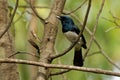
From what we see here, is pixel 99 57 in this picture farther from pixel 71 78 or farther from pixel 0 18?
pixel 0 18

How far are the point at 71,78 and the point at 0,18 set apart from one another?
155 centimetres

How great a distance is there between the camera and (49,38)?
1986 mm

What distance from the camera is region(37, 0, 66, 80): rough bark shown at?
1.88 metres

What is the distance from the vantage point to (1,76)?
2160 mm

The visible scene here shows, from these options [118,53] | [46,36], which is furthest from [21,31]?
[46,36]

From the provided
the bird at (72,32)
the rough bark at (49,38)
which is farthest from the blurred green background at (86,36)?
the rough bark at (49,38)

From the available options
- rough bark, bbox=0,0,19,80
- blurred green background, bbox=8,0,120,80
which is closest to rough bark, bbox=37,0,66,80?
rough bark, bbox=0,0,19,80

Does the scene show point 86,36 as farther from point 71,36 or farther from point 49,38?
point 49,38

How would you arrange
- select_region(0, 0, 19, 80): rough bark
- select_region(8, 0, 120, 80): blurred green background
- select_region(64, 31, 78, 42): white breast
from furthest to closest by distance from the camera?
1. select_region(8, 0, 120, 80): blurred green background
2. select_region(64, 31, 78, 42): white breast
3. select_region(0, 0, 19, 80): rough bark

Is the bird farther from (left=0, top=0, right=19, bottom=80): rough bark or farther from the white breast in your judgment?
(left=0, top=0, right=19, bottom=80): rough bark

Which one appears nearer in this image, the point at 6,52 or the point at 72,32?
the point at 6,52

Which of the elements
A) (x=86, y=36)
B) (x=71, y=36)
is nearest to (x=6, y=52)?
(x=71, y=36)

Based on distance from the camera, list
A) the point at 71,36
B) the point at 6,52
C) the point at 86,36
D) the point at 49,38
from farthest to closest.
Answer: the point at 86,36 → the point at 71,36 → the point at 6,52 → the point at 49,38

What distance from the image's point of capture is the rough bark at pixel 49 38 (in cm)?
188
